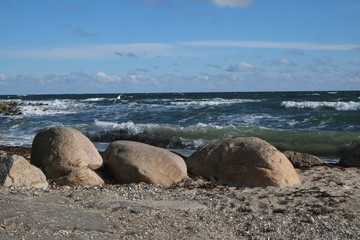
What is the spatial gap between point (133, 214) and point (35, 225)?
121 cm

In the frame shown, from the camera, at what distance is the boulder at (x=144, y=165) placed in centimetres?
757

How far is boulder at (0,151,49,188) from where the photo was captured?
21.3 ft

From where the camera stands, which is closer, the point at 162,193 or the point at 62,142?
the point at 162,193

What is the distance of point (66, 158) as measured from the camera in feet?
24.2

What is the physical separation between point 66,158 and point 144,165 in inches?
52.3

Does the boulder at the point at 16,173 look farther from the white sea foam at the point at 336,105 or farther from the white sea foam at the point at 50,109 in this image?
the white sea foam at the point at 50,109

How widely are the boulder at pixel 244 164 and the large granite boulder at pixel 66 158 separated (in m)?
2.02

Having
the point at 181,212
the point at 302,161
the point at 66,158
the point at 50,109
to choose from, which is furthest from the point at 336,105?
the point at 181,212

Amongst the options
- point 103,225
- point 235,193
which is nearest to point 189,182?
point 235,193

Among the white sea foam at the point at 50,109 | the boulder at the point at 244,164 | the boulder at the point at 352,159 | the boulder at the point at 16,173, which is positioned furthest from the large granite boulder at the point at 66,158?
the white sea foam at the point at 50,109

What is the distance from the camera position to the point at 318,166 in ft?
31.7

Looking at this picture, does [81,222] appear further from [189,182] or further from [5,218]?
[189,182]

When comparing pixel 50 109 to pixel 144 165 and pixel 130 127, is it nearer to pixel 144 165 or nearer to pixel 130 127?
pixel 130 127

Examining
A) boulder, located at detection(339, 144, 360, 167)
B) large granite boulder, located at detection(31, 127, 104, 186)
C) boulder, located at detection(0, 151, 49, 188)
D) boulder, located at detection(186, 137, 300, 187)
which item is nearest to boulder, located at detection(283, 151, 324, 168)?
boulder, located at detection(339, 144, 360, 167)
